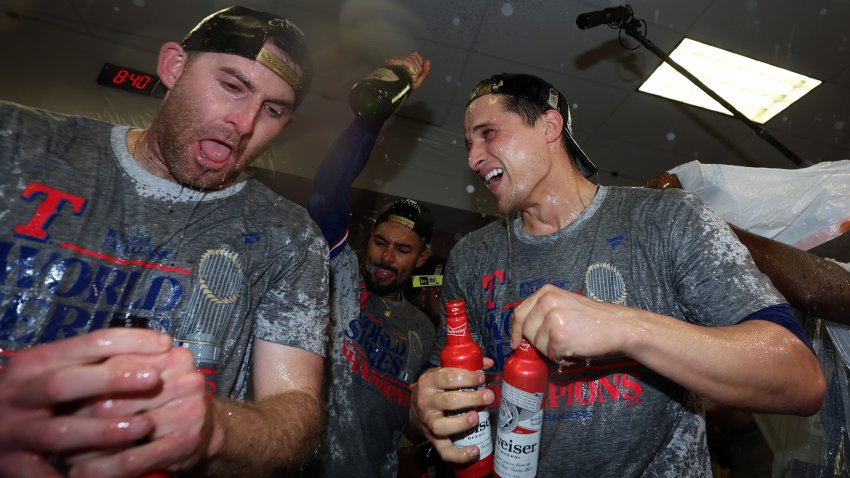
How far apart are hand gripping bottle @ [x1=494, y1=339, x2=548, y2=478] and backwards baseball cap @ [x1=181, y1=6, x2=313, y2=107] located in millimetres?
1481

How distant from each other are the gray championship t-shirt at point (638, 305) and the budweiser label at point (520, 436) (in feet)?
1.06

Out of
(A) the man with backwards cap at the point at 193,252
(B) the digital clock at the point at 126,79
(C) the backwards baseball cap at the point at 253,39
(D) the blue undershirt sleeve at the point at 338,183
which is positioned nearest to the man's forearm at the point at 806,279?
(A) the man with backwards cap at the point at 193,252

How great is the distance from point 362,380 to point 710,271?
2046mm

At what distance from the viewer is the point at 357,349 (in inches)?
113

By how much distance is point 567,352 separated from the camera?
127 centimetres

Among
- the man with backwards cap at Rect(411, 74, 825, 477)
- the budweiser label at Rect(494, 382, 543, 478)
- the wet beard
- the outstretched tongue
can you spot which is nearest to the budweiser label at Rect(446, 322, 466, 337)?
the man with backwards cap at Rect(411, 74, 825, 477)

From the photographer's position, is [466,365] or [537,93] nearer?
[466,365]

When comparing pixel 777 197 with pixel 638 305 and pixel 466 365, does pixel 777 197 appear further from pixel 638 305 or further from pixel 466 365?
pixel 466 365

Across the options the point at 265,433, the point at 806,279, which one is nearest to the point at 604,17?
the point at 806,279

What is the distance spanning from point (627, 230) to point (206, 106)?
5.75ft

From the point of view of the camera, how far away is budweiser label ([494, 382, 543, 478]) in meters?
1.41

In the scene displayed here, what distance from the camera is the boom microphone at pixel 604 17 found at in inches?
139

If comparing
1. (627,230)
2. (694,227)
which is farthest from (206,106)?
(694,227)

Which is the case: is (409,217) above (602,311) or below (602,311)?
above
